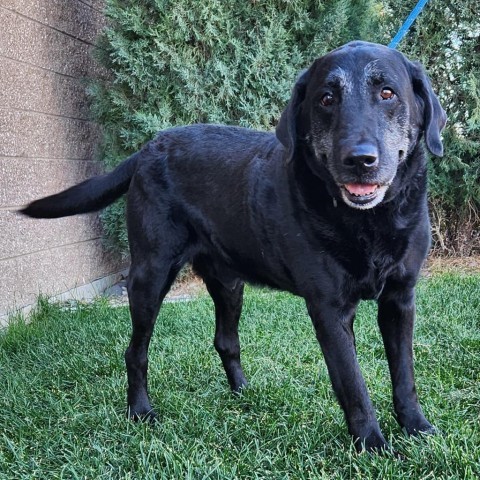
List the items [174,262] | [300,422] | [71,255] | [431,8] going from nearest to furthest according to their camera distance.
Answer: [300,422] < [174,262] < [71,255] < [431,8]

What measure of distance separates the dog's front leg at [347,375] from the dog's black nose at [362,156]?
0.51 metres

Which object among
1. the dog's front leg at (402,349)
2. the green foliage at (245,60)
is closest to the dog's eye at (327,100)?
the dog's front leg at (402,349)

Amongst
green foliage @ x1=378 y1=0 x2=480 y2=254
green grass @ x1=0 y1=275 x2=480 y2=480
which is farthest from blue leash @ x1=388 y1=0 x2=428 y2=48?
green foliage @ x1=378 y1=0 x2=480 y2=254

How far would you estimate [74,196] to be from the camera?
299 cm

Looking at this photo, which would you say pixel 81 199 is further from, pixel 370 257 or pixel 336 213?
pixel 370 257

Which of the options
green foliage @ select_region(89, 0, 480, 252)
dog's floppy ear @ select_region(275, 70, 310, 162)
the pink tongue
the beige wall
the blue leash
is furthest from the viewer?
green foliage @ select_region(89, 0, 480, 252)

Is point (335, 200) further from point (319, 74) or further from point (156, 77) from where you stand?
point (156, 77)

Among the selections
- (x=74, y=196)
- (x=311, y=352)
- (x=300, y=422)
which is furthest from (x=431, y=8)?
(x=300, y=422)

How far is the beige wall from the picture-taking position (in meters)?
4.39

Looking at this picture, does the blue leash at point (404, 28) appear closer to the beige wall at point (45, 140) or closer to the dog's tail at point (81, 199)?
the dog's tail at point (81, 199)

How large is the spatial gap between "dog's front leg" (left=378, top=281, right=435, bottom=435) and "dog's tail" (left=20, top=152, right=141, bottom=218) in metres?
1.44

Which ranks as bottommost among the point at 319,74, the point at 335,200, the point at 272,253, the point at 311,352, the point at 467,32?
the point at 311,352

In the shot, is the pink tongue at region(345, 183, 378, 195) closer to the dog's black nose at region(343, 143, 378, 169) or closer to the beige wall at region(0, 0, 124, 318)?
the dog's black nose at region(343, 143, 378, 169)

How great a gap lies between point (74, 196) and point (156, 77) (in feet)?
9.55
